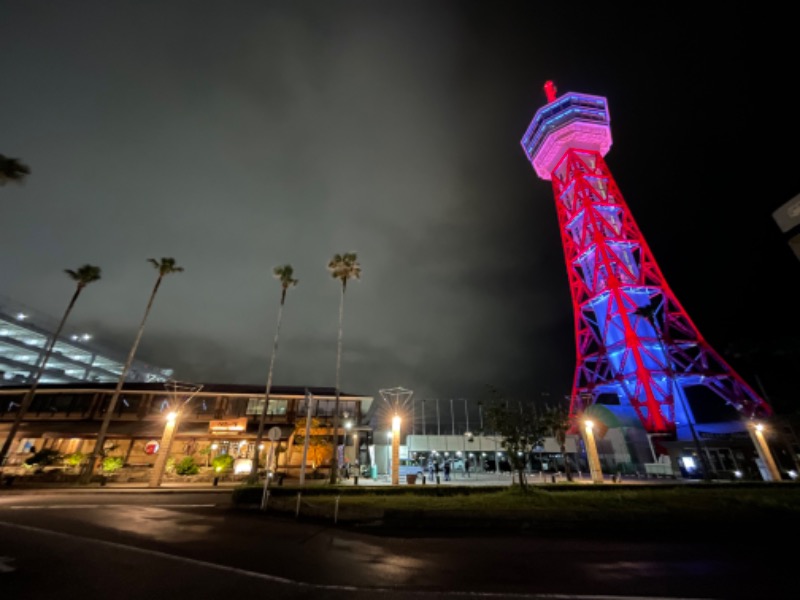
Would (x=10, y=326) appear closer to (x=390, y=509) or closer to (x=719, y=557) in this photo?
(x=390, y=509)

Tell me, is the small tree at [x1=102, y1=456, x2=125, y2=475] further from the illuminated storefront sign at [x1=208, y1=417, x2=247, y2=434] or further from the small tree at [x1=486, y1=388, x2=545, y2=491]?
the small tree at [x1=486, y1=388, x2=545, y2=491]

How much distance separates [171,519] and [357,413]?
27.5 metres

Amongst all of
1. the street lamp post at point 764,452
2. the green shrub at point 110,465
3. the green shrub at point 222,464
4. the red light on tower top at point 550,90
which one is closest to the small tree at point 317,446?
the green shrub at point 222,464

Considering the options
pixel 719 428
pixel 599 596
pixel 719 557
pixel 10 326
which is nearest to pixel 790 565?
pixel 719 557

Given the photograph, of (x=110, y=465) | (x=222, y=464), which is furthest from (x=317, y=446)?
(x=110, y=465)

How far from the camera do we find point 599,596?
6262 millimetres

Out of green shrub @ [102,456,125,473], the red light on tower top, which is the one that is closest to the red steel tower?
the red light on tower top

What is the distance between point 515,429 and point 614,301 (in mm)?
38409

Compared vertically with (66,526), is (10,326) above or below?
above

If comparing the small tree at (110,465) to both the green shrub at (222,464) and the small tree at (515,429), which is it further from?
the small tree at (515,429)

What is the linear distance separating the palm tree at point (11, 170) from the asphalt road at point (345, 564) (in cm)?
1914

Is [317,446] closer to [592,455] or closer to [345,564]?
Answer: [592,455]

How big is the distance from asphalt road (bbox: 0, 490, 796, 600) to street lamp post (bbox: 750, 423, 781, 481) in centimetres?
2442

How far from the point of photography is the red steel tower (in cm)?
4191
